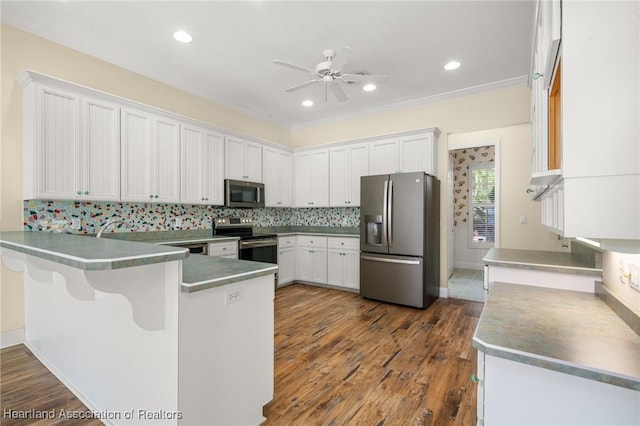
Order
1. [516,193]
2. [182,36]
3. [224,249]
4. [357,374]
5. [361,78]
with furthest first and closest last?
[516,193], [224,249], [361,78], [182,36], [357,374]

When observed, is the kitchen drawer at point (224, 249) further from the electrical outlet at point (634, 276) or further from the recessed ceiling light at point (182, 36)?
the electrical outlet at point (634, 276)

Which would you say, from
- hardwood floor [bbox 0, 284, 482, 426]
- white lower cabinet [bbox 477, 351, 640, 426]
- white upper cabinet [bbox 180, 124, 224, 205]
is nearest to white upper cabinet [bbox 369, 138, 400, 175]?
hardwood floor [bbox 0, 284, 482, 426]

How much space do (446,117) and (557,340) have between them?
3911 mm

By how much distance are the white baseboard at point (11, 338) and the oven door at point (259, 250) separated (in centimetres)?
225

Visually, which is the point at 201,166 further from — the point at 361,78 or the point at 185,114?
the point at 361,78

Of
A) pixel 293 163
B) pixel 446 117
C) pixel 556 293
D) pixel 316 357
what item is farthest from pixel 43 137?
pixel 446 117

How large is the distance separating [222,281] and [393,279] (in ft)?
9.81

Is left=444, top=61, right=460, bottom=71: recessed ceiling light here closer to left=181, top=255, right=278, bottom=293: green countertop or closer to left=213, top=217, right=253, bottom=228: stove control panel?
left=181, top=255, right=278, bottom=293: green countertop

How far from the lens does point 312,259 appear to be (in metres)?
5.11

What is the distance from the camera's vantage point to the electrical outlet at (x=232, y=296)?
1555 mm

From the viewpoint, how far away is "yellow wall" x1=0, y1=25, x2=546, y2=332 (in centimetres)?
269

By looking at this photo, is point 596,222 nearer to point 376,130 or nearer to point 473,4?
point 473,4

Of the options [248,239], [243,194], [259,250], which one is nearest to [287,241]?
[259,250]

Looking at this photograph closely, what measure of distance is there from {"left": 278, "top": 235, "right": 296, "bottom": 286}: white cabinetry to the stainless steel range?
5.8 inches
